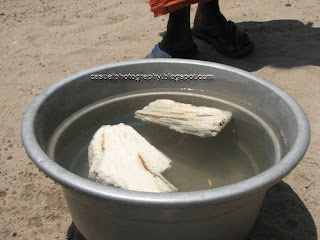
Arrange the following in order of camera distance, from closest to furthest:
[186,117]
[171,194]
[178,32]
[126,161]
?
[171,194], [126,161], [186,117], [178,32]

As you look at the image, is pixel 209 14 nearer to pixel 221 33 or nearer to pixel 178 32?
pixel 221 33

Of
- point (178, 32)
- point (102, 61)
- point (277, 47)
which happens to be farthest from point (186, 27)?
point (277, 47)

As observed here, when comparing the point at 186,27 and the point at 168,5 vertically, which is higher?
the point at 168,5

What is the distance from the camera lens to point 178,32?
7.82 feet

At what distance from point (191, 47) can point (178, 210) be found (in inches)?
68.7

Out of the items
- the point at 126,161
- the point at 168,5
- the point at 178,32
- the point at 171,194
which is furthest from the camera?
the point at 178,32

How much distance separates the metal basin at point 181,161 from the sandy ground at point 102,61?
1.06ft

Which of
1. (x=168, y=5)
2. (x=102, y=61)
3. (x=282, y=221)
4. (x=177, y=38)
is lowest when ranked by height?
(x=282, y=221)

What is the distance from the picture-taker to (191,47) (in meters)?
2.48

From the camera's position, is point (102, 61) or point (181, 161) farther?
point (102, 61)

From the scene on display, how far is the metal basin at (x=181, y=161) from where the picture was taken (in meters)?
0.88

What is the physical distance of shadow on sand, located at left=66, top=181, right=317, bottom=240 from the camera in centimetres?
134

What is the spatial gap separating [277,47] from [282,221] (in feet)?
5.38

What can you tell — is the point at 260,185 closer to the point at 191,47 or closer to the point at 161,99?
the point at 161,99
